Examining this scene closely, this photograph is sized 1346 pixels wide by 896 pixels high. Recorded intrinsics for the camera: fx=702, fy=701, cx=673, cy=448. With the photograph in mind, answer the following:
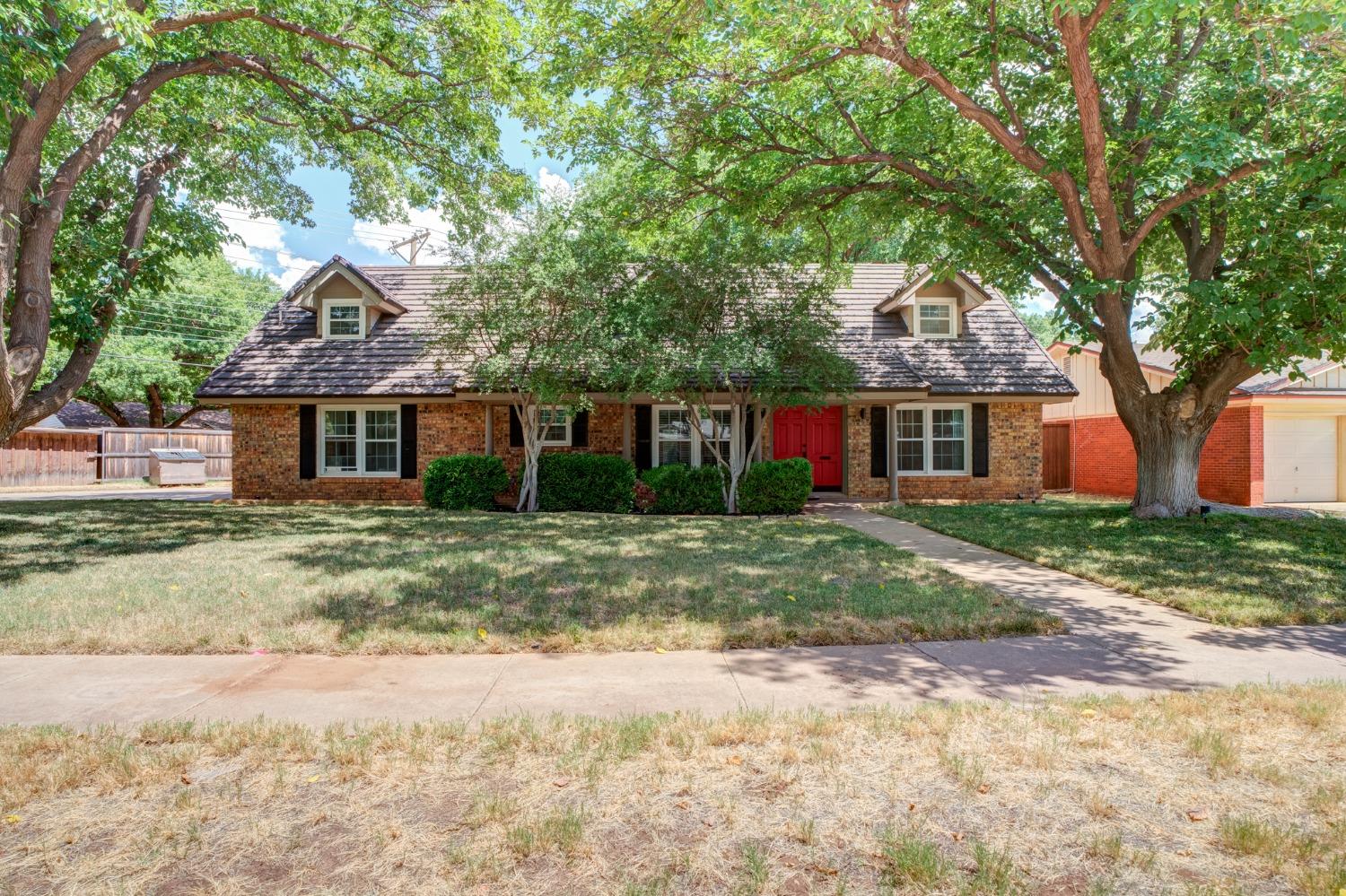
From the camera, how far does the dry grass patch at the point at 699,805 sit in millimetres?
2459

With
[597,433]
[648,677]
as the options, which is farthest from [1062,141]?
[597,433]

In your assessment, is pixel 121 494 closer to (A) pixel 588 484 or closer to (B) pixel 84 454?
(B) pixel 84 454

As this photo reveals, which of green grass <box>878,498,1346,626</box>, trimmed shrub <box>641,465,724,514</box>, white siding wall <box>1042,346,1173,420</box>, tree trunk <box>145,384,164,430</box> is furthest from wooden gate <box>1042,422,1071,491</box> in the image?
tree trunk <box>145,384,164,430</box>

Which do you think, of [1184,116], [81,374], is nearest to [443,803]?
[1184,116]

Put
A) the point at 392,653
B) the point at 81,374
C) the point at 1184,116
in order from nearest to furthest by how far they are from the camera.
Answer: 1. the point at 392,653
2. the point at 1184,116
3. the point at 81,374

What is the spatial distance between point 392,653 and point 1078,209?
10690mm

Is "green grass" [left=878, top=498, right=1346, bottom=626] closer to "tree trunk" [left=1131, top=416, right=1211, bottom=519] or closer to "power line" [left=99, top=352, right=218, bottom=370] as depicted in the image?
"tree trunk" [left=1131, top=416, right=1211, bottom=519]

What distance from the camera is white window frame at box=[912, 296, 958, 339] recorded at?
1764 centimetres

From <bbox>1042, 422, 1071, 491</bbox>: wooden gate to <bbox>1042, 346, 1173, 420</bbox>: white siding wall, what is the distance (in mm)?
603

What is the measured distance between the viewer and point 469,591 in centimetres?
680

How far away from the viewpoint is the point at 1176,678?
454cm

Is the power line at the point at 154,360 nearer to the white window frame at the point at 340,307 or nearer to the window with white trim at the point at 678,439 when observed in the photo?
the white window frame at the point at 340,307

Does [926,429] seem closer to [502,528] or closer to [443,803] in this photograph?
[502,528]

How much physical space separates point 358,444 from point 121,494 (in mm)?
9572
